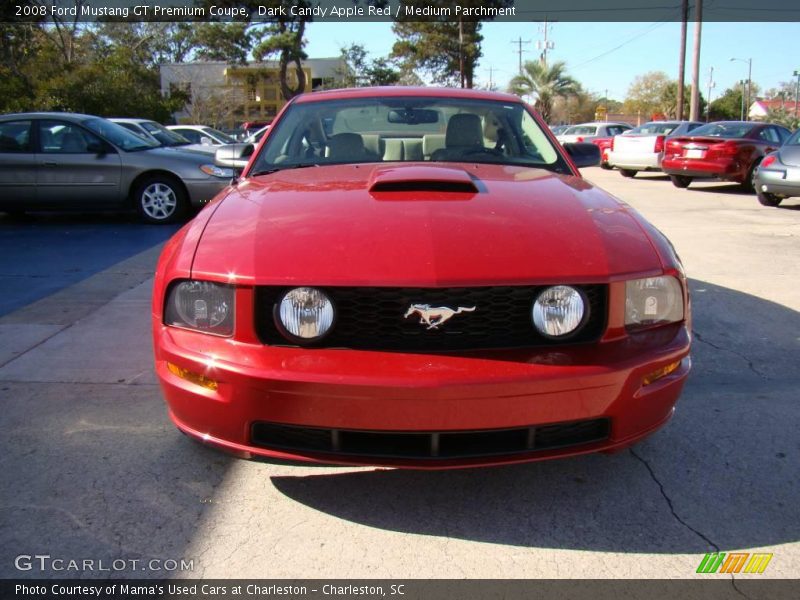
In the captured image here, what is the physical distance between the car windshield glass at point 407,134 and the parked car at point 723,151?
11.2 metres

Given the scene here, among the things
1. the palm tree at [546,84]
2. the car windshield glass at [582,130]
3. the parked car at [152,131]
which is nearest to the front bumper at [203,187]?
the parked car at [152,131]

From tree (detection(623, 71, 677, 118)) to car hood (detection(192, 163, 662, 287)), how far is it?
84381mm

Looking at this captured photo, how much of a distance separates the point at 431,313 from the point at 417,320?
50 millimetres

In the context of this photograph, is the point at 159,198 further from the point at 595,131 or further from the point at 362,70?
the point at 362,70

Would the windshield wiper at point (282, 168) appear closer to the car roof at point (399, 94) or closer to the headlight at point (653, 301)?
the car roof at point (399, 94)

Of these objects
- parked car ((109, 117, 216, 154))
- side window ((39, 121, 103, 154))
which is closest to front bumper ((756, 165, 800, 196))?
parked car ((109, 117, 216, 154))

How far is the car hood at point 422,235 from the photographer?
2.28 metres

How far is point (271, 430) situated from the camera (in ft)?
7.59

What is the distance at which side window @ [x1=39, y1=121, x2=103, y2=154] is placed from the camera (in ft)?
29.7

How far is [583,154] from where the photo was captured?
4.24 metres

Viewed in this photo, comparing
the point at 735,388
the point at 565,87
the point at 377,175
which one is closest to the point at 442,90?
the point at 377,175

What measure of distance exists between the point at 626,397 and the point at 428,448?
0.66 meters

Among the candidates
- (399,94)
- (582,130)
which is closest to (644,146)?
(582,130)

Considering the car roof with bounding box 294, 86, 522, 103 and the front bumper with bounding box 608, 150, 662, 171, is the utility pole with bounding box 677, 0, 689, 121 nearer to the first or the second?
the front bumper with bounding box 608, 150, 662, 171
